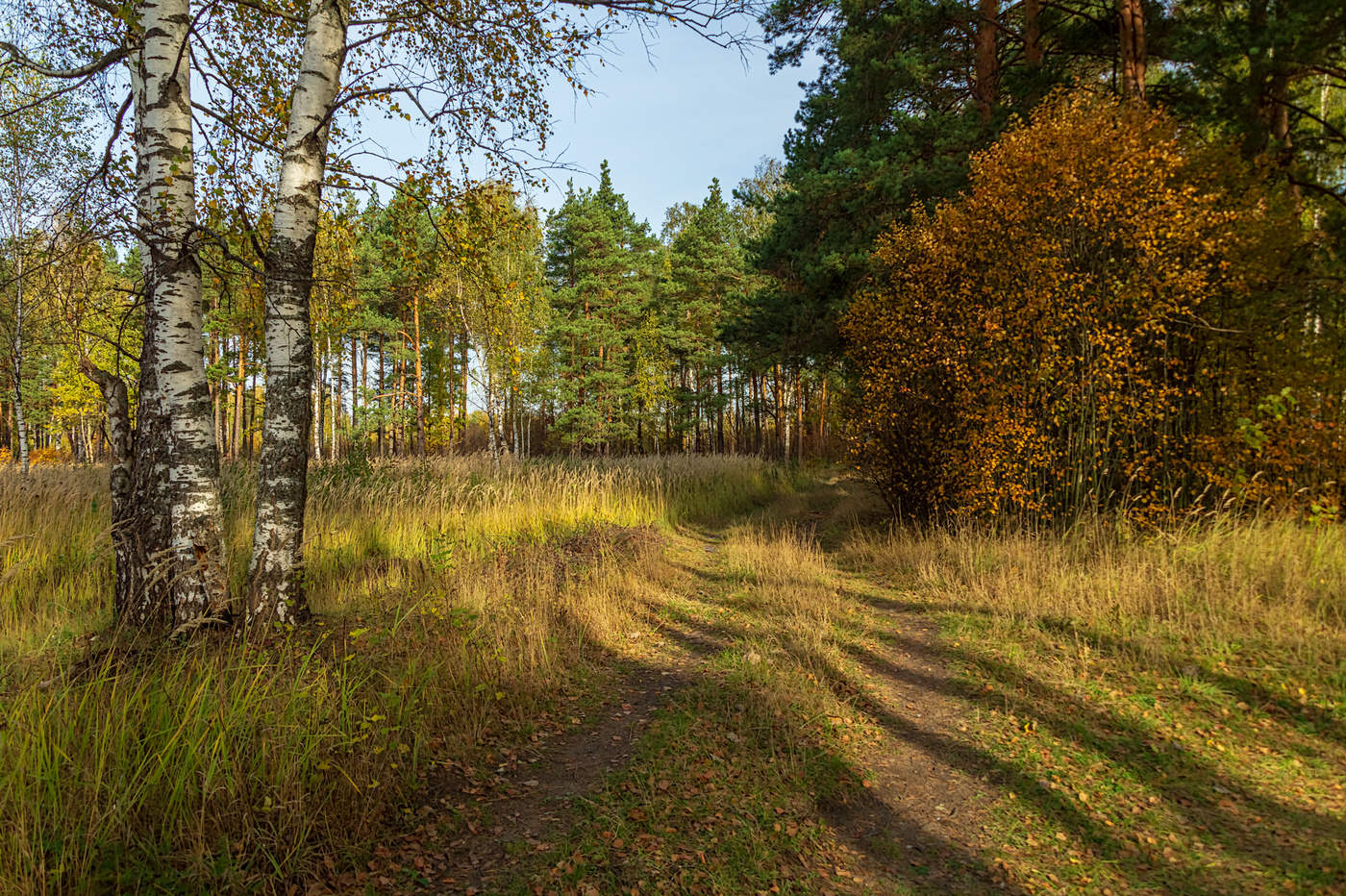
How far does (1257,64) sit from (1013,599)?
7.26 meters

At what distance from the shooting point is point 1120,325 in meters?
5.81

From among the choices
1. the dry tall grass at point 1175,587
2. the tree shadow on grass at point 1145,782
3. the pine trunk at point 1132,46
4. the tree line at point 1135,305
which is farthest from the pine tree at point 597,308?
the tree shadow on grass at point 1145,782

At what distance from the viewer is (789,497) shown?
14.6 m

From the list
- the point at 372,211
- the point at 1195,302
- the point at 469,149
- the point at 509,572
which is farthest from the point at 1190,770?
the point at 372,211

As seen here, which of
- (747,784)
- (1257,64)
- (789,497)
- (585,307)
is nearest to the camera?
(747,784)

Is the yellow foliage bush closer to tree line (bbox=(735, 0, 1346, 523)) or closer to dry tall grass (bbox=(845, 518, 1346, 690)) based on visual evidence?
tree line (bbox=(735, 0, 1346, 523))

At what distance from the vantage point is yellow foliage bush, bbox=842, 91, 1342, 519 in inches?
217

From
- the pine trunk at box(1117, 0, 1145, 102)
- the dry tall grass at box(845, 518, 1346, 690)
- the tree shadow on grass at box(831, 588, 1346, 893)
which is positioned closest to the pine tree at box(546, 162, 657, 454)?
the pine trunk at box(1117, 0, 1145, 102)

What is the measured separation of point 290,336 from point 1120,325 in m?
7.60

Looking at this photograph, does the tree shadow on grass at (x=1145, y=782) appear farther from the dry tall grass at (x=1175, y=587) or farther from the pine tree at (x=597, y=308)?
the pine tree at (x=597, y=308)

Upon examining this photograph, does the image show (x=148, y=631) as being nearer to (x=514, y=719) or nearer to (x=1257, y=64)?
(x=514, y=719)

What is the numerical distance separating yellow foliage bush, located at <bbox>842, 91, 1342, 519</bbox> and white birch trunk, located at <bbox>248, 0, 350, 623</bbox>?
Result: 250 inches

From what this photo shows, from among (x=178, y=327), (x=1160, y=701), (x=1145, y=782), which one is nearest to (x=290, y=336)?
(x=178, y=327)

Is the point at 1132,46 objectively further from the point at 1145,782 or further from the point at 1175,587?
the point at 1145,782
